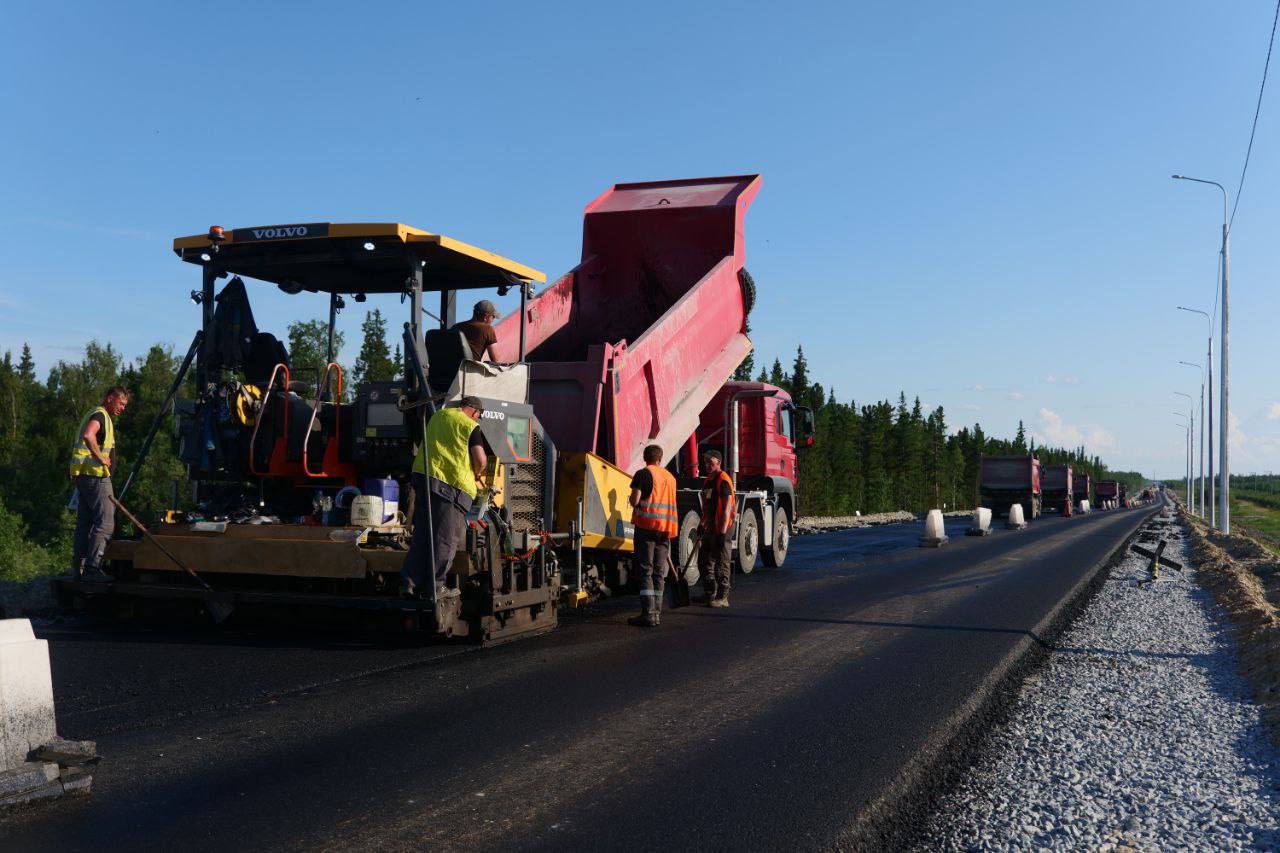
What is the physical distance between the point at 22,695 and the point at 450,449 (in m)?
3.37

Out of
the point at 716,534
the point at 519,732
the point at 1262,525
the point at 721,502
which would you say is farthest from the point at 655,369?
the point at 1262,525

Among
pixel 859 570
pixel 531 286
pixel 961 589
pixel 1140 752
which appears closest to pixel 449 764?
pixel 1140 752

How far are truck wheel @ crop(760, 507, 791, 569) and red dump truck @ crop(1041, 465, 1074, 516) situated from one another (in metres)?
37.8

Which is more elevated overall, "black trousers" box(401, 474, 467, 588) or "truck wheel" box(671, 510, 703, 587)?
"black trousers" box(401, 474, 467, 588)

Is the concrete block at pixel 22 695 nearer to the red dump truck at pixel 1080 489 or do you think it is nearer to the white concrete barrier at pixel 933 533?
the white concrete barrier at pixel 933 533

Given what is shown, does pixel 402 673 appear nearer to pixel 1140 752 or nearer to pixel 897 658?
pixel 897 658

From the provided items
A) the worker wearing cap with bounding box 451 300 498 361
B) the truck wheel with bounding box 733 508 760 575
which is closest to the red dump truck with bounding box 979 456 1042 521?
the truck wheel with bounding box 733 508 760 575

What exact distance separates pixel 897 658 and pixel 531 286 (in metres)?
4.16

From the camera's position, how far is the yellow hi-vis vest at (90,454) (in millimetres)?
7789

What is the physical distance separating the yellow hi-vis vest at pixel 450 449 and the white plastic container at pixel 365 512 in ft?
1.83

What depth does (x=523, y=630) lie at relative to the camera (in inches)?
315

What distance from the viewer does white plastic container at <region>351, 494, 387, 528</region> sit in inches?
287

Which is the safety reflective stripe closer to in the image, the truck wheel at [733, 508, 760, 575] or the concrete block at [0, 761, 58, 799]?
the truck wheel at [733, 508, 760, 575]

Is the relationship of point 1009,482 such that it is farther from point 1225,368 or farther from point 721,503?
point 721,503
